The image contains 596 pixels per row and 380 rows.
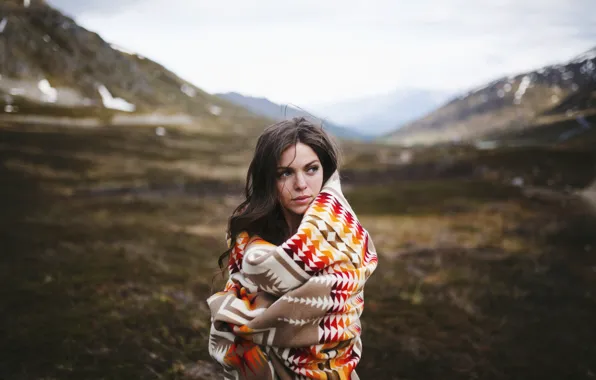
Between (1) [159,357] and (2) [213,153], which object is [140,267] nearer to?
(1) [159,357]

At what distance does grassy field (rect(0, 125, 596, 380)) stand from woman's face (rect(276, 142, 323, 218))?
104cm

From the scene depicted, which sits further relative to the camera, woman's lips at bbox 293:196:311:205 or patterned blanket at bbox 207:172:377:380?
woman's lips at bbox 293:196:311:205

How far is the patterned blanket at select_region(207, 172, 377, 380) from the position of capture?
2.97 meters

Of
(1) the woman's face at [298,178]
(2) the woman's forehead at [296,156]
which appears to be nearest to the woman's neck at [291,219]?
(1) the woman's face at [298,178]

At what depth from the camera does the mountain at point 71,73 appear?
11256 centimetres

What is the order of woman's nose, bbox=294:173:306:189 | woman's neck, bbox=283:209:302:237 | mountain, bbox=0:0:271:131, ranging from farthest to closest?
mountain, bbox=0:0:271:131
woman's neck, bbox=283:209:302:237
woman's nose, bbox=294:173:306:189

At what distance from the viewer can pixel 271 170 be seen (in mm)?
3494

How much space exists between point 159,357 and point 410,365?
427 cm

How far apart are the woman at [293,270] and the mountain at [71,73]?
96387 millimetres

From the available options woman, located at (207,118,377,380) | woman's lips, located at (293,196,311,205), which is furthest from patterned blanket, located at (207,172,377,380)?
woman's lips, located at (293,196,311,205)

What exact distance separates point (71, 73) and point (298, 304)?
14754 cm

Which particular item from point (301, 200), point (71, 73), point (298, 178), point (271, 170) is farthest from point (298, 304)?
point (71, 73)

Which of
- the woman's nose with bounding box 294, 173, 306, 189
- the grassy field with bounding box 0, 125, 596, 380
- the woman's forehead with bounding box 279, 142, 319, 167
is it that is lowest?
the grassy field with bounding box 0, 125, 596, 380

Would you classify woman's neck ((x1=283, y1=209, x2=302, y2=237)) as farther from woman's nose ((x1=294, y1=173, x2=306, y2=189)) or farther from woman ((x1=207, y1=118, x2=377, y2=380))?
woman's nose ((x1=294, y1=173, x2=306, y2=189))
